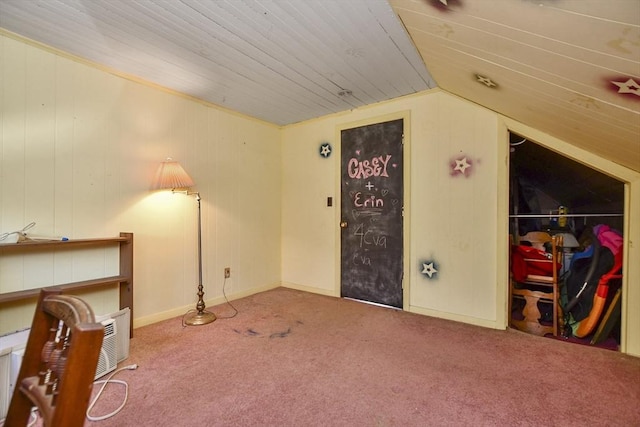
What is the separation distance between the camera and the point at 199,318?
2686mm

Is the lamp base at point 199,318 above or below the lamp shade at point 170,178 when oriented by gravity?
below

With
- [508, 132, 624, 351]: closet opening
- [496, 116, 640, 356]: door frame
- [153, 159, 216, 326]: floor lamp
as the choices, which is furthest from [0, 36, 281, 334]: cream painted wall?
[496, 116, 640, 356]: door frame

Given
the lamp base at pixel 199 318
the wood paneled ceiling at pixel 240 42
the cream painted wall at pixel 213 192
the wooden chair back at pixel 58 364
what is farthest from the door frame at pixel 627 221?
the lamp base at pixel 199 318

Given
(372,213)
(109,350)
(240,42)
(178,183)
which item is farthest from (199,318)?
(240,42)

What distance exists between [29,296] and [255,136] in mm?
2634

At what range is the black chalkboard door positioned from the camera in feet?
10.2

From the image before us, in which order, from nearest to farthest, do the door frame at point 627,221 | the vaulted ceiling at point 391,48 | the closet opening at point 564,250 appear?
1. the vaulted ceiling at point 391,48
2. the door frame at point 627,221
3. the closet opening at point 564,250

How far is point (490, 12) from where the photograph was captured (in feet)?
3.95

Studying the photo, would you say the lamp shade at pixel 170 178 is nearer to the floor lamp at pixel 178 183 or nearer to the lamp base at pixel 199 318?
the floor lamp at pixel 178 183

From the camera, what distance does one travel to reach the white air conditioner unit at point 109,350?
5.87 feet

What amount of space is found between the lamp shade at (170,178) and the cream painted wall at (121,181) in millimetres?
214

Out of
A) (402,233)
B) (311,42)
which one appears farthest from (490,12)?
(402,233)

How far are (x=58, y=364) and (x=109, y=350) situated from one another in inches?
62.4

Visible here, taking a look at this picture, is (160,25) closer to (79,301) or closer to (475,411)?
(79,301)
